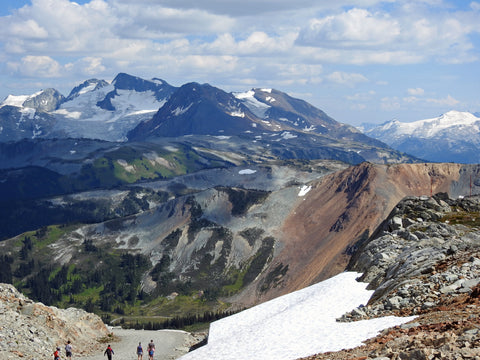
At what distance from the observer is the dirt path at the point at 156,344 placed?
7075 centimetres

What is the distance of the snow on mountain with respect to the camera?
1612 inches

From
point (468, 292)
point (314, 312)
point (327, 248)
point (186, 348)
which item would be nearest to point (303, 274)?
point (327, 248)

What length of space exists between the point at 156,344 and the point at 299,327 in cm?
4051

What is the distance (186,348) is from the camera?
79.0 m

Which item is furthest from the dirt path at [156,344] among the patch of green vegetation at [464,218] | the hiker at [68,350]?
the patch of green vegetation at [464,218]

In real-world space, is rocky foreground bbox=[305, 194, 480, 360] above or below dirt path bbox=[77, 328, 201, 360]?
above

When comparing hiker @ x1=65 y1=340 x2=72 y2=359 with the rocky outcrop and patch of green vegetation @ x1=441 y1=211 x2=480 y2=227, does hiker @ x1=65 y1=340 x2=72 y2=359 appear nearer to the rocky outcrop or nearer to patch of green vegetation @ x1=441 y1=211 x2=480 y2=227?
the rocky outcrop

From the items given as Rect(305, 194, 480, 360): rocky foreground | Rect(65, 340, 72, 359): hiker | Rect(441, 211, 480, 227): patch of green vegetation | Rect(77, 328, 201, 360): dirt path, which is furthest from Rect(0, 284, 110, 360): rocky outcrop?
Rect(441, 211, 480, 227): patch of green vegetation

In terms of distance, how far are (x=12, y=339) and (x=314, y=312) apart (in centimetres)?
3111

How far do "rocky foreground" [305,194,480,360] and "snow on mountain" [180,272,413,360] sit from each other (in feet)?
6.07

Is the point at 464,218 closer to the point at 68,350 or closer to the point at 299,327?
the point at 299,327

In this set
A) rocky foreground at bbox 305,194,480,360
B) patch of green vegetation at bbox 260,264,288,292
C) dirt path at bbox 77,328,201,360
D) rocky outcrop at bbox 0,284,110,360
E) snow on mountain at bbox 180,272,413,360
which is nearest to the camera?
rocky foreground at bbox 305,194,480,360

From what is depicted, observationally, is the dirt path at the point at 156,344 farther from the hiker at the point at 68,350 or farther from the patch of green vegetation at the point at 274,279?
the patch of green vegetation at the point at 274,279

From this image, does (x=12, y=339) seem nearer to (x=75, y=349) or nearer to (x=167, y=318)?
(x=75, y=349)
